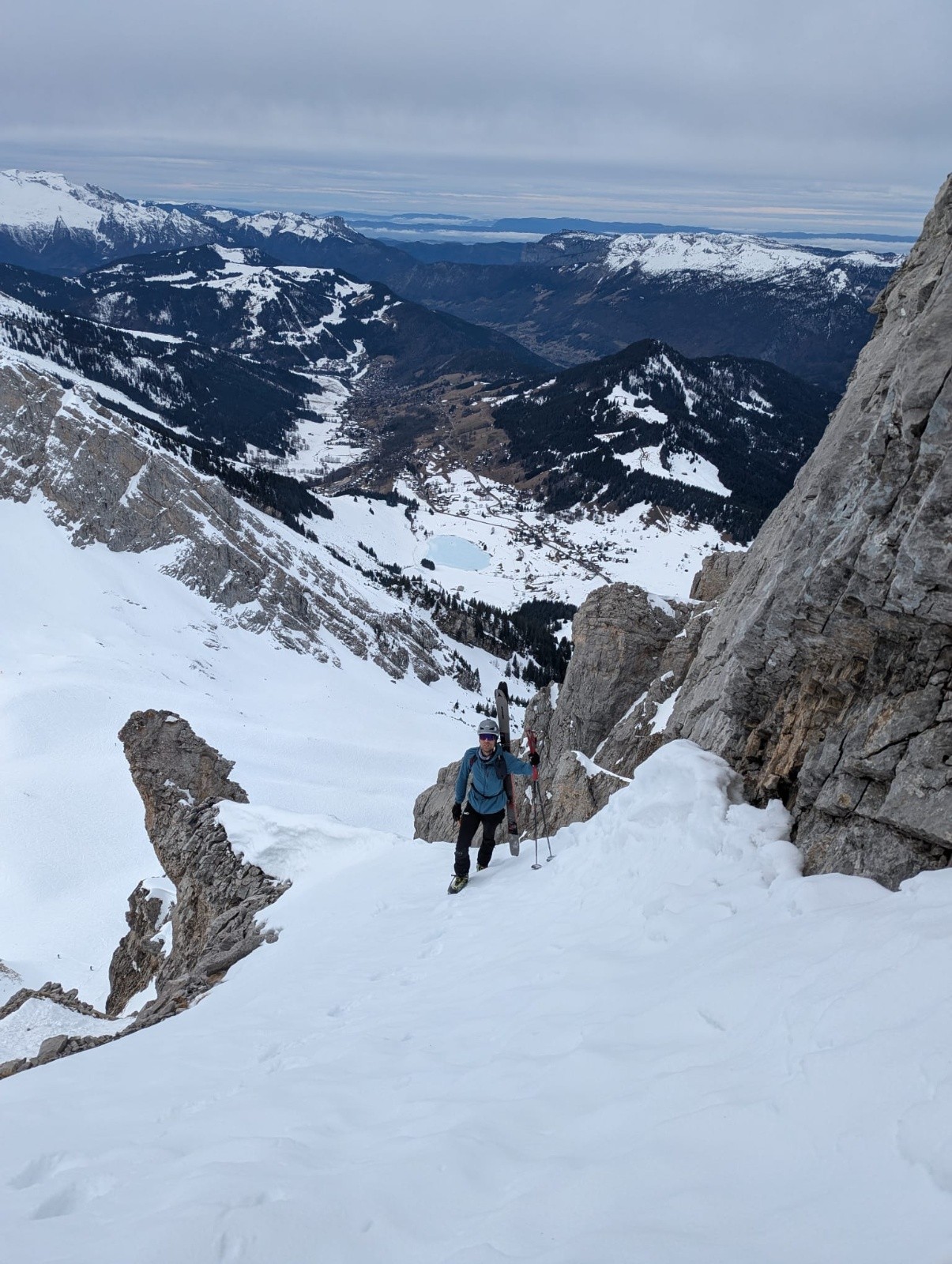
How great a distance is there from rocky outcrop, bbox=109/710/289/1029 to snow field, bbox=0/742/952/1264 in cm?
353

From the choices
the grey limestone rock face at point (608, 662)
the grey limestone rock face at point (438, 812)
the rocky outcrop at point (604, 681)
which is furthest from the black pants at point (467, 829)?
the grey limestone rock face at point (608, 662)

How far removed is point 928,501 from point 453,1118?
25.3 ft

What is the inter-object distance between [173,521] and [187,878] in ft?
210

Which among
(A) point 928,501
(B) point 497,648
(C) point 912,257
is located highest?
(C) point 912,257

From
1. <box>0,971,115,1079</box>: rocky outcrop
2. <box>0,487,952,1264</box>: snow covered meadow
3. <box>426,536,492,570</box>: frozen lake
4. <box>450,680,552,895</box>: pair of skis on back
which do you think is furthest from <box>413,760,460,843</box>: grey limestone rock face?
<box>426,536,492,570</box>: frozen lake

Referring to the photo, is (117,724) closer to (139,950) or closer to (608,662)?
(139,950)

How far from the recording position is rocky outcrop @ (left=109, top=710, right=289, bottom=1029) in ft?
45.3

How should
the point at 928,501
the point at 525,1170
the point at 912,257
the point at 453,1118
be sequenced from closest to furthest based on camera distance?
the point at 525,1170 → the point at 453,1118 → the point at 928,501 → the point at 912,257

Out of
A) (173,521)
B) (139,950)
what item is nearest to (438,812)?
(139,950)

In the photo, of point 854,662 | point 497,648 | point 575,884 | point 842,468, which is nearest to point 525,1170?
point 575,884

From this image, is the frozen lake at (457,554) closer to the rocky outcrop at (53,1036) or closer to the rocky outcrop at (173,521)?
the rocky outcrop at (173,521)

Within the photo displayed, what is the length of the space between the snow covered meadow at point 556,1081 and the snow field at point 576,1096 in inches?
0.9

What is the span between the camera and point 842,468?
31.9 ft

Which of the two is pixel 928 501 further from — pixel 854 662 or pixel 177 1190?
pixel 177 1190
